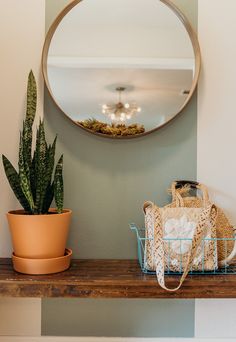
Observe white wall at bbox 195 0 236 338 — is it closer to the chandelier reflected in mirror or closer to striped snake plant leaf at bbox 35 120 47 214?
the chandelier reflected in mirror

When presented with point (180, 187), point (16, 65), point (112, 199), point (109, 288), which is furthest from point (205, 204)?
point (16, 65)

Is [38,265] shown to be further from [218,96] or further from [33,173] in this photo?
[218,96]

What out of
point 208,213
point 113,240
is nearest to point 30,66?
point 113,240

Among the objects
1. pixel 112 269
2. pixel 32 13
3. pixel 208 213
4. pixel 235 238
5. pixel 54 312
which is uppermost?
pixel 32 13

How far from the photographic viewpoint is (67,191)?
1.27m

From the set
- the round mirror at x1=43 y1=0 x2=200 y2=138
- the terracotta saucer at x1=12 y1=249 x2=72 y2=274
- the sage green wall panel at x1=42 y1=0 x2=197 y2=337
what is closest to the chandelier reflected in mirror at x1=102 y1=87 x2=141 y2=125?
the round mirror at x1=43 y1=0 x2=200 y2=138

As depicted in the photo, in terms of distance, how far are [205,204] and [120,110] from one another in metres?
0.47

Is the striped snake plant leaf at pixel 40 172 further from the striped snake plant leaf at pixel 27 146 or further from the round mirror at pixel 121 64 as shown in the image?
the round mirror at pixel 121 64

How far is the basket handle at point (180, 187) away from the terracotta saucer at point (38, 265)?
0.45 m

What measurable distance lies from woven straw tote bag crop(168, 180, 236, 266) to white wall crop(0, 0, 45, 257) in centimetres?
61

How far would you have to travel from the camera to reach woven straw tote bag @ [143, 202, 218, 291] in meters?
1.03

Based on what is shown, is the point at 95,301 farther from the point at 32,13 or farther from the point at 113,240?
the point at 32,13

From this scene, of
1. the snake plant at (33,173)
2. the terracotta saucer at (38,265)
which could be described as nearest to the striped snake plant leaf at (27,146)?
the snake plant at (33,173)

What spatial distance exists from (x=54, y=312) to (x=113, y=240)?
0.36m
